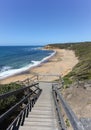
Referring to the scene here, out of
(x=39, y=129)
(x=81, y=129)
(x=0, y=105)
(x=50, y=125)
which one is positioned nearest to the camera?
(x=81, y=129)

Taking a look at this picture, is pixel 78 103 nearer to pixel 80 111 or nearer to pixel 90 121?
pixel 80 111

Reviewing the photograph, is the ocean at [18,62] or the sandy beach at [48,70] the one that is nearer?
the sandy beach at [48,70]

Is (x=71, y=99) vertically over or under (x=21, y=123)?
under

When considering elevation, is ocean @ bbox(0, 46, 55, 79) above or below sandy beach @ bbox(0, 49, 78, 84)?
below

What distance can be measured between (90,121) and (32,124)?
13.0 ft

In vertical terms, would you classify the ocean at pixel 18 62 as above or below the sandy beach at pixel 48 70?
below

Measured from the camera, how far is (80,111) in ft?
30.7

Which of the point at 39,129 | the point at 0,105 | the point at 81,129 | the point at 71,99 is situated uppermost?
the point at 81,129

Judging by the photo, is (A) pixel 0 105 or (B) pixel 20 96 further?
(B) pixel 20 96

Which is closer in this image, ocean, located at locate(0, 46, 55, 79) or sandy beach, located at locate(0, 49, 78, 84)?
sandy beach, located at locate(0, 49, 78, 84)

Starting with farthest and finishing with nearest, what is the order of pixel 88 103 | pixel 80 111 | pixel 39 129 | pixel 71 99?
pixel 71 99 → pixel 88 103 → pixel 80 111 → pixel 39 129

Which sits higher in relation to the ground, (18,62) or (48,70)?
(48,70)

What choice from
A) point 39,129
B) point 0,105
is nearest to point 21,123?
point 39,129

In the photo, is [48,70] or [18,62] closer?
[48,70]
